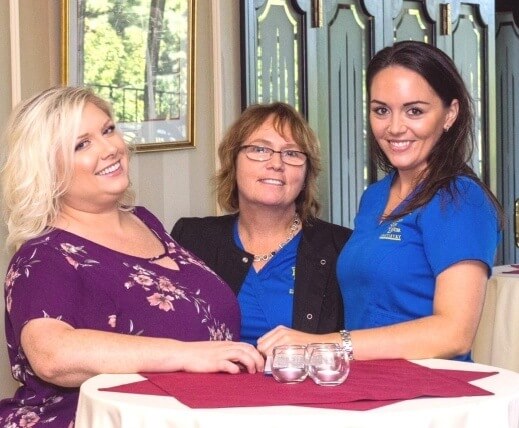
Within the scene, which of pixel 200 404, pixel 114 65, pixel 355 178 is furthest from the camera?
pixel 355 178

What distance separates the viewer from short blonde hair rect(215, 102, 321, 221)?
137 inches

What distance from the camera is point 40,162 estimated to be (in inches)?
109

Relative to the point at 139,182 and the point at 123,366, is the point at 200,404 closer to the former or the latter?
the point at 123,366

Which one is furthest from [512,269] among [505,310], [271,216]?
[271,216]

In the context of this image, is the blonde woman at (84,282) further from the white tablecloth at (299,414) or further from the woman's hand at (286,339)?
the white tablecloth at (299,414)

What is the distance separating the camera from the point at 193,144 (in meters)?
4.57

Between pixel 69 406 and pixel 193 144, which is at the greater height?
pixel 193 144

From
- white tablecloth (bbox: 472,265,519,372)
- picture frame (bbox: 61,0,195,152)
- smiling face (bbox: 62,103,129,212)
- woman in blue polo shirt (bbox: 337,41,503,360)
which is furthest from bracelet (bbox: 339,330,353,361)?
white tablecloth (bbox: 472,265,519,372)

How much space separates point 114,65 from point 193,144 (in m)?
0.59

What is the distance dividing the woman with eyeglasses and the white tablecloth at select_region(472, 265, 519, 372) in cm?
133

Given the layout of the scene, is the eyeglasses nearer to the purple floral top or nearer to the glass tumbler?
the purple floral top

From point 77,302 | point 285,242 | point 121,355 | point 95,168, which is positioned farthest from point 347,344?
point 285,242

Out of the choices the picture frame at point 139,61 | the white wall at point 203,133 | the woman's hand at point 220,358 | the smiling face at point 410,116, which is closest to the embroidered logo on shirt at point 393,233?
the smiling face at point 410,116

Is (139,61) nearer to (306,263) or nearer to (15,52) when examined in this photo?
(15,52)
